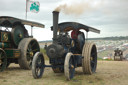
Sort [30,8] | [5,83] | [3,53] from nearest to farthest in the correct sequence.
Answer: [5,83] → [3,53] → [30,8]

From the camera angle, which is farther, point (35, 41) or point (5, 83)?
point (35, 41)

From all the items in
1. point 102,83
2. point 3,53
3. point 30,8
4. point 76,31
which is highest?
point 30,8

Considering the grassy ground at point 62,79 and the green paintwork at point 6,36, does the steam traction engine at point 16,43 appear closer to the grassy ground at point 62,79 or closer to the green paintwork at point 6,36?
the green paintwork at point 6,36

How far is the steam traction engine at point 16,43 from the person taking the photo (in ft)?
30.5

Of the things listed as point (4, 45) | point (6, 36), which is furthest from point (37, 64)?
point (6, 36)

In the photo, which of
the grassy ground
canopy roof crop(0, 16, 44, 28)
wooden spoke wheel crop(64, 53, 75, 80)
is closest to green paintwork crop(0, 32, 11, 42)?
canopy roof crop(0, 16, 44, 28)

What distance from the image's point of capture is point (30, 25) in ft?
35.6

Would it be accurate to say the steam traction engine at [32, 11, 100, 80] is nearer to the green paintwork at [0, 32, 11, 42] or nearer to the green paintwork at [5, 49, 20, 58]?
the green paintwork at [5, 49, 20, 58]

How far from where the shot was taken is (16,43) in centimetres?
1016

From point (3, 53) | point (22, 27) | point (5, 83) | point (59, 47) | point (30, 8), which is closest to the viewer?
point (5, 83)

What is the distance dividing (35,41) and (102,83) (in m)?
5.49

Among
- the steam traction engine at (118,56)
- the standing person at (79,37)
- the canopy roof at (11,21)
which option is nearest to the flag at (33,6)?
the canopy roof at (11,21)

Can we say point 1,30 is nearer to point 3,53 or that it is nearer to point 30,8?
point 3,53

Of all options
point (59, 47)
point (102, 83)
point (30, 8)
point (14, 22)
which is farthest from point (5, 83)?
point (30, 8)
